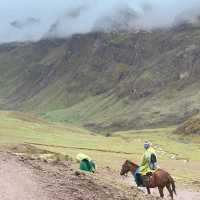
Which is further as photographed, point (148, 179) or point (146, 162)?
point (146, 162)

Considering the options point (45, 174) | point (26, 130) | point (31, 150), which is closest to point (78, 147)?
point (26, 130)

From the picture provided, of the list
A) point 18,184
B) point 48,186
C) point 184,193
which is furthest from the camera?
point 184,193

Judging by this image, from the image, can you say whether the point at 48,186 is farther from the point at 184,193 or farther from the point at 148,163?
the point at 184,193

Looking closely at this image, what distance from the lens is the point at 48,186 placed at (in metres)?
26.7

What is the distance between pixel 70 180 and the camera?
2964 cm

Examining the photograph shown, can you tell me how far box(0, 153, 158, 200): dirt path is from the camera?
2520 cm

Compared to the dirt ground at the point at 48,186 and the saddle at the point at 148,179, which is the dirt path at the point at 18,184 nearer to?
the dirt ground at the point at 48,186

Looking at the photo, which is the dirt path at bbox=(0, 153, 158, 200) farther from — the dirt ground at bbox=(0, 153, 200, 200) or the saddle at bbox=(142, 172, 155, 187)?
the saddle at bbox=(142, 172, 155, 187)

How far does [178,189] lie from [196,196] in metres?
4.10

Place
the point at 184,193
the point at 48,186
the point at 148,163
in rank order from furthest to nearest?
1. the point at 184,193
2. the point at 148,163
3. the point at 48,186

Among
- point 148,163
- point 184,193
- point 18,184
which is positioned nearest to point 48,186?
point 18,184

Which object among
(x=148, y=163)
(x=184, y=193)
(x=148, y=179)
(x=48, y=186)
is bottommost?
(x=48, y=186)

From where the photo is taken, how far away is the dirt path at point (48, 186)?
25.2m

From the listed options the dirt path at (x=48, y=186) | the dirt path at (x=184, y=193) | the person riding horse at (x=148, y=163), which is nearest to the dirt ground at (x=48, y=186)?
the dirt path at (x=48, y=186)
